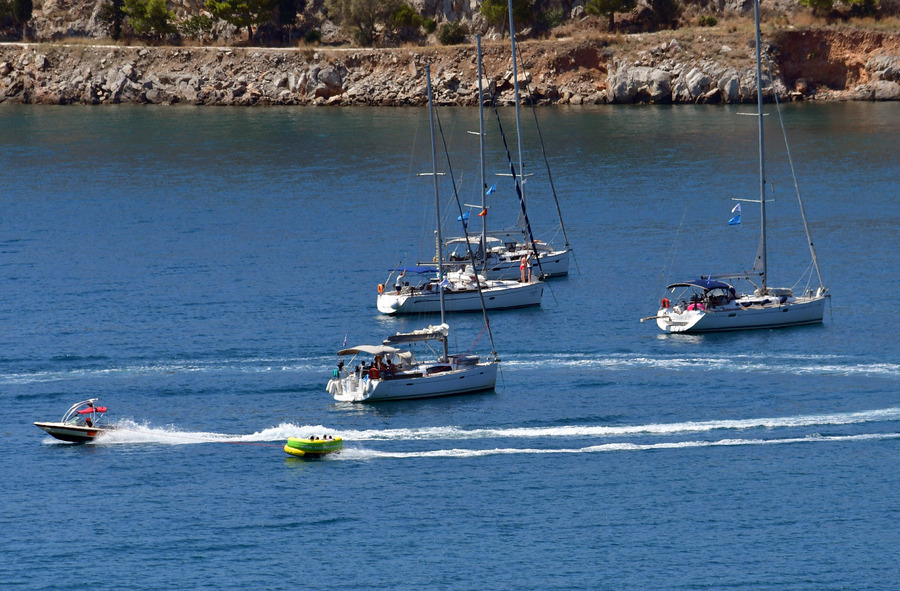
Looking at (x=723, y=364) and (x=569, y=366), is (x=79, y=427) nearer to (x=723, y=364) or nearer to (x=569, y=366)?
(x=569, y=366)

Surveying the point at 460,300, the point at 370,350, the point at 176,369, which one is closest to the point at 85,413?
the point at 176,369

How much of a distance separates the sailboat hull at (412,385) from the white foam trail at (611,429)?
16.1 feet

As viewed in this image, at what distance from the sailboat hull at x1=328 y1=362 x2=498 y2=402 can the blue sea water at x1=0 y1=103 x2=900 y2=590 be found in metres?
0.95

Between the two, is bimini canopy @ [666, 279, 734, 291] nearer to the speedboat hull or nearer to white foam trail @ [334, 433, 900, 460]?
white foam trail @ [334, 433, 900, 460]

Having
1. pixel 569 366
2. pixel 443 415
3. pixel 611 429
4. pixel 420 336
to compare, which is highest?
pixel 420 336

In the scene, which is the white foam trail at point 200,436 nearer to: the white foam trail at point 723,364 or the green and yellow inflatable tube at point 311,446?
the green and yellow inflatable tube at point 311,446

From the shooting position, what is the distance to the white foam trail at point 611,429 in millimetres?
74562

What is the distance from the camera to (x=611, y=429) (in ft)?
247

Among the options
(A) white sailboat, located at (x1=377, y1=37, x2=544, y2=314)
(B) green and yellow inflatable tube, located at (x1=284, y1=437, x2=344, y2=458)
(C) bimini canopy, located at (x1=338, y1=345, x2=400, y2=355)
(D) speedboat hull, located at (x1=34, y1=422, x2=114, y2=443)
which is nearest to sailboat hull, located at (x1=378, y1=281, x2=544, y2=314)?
(A) white sailboat, located at (x1=377, y1=37, x2=544, y2=314)

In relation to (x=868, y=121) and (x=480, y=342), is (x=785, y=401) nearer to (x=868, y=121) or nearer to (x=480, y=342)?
(x=480, y=342)

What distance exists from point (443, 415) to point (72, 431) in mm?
20628

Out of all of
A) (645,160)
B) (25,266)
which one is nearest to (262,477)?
(25,266)

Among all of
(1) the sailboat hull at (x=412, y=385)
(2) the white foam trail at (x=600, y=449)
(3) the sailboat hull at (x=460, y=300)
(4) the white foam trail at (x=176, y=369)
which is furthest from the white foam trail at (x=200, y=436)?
(3) the sailboat hull at (x=460, y=300)

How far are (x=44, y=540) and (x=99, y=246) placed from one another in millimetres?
65260
